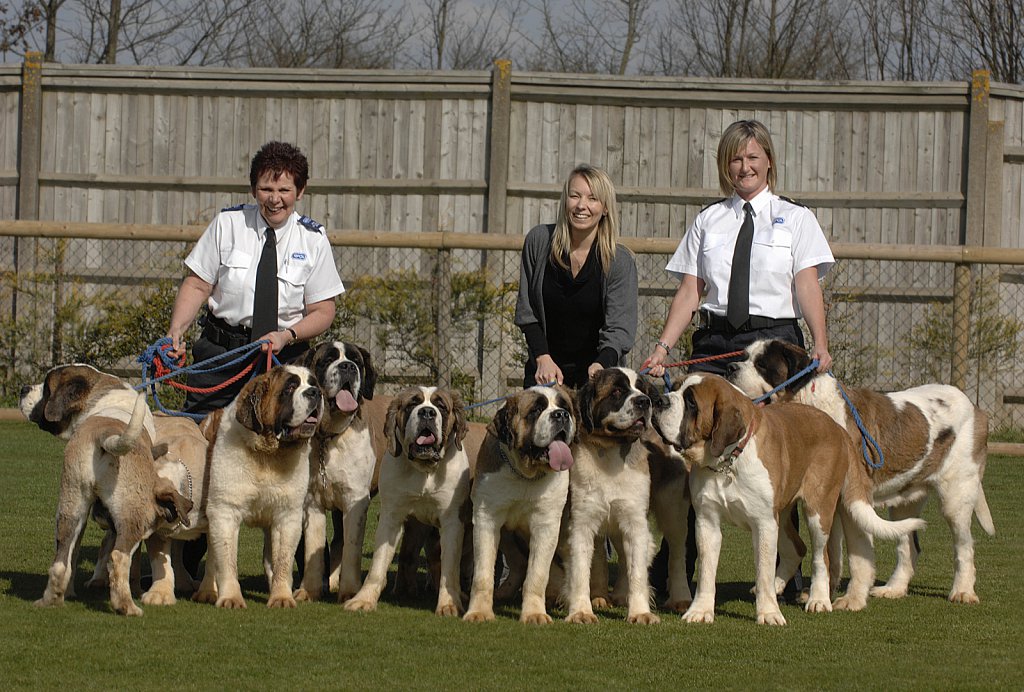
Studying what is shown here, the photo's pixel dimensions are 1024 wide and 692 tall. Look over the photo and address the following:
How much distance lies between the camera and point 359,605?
22.7 feet

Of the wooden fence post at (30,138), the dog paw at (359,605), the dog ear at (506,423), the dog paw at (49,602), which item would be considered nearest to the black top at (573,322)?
the dog ear at (506,423)

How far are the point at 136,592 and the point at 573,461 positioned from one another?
2392mm

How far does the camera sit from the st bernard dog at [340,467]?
23.7 ft

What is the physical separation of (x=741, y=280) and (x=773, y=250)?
226 millimetres

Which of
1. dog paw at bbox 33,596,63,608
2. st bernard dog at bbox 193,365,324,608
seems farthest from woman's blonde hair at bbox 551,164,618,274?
dog paw at bbox 33,596,63,608

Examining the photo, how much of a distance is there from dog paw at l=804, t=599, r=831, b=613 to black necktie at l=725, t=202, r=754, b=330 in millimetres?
1459

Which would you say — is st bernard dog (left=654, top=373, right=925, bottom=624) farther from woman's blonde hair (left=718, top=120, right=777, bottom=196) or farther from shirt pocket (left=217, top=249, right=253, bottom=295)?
shirt pocket (left=217, top=249, right=253, bottom=295)

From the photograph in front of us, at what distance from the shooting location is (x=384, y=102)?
1650cm

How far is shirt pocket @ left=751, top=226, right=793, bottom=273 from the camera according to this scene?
7449mm

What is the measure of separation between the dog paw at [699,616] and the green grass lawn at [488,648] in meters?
0.06

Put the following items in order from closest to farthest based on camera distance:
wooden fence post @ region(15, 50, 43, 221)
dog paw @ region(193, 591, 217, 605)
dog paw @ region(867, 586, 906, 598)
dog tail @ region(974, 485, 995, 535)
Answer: dog paw @ region(193, 591, 217, 605) → dog paw @ region(867, 586, 906, 598) → dog tail @ region(974, 485, 995, 535) → wooden fence post @ region(15, 50, 43, 221)

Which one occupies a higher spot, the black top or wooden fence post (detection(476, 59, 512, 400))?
wooden fence post (detection(476, 59, 512, 400))

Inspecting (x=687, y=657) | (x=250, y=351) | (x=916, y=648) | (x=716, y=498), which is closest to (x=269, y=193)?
(x=250, y=351)

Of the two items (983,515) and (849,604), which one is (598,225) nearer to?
(849,604)
